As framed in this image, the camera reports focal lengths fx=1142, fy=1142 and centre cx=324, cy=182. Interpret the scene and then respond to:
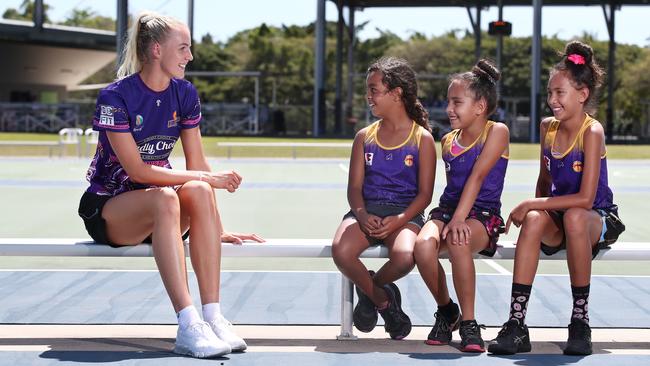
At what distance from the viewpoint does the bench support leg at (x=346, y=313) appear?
5211mm

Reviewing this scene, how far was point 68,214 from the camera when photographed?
12117mm

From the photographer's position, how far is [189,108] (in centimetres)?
523

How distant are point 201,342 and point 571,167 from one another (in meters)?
1.84

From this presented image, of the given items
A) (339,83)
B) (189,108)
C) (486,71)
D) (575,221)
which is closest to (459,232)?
(575,221)

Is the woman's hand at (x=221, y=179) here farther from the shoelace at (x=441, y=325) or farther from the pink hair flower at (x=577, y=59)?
the pink hair flower at (x=577, y=59)

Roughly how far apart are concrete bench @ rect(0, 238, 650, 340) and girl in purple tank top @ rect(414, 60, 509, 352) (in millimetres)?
224

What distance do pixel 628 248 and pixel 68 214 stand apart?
7959 mm

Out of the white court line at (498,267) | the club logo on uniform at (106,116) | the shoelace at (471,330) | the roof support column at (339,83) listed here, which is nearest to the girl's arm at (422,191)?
the shoelace at (471,330)

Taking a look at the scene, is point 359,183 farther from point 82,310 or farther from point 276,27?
point 276,27

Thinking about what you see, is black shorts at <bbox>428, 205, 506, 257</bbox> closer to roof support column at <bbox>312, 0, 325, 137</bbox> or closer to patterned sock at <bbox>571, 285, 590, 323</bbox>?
patterned sock at <bbox>571, 285, 590, 323</bbox>

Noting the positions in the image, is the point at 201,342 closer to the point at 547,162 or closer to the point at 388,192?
the point at 388,192

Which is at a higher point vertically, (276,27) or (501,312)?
(276,27)

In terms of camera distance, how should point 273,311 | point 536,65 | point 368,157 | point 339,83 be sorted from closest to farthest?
point 368,157
point 273,311
point 536,65
point 339,83

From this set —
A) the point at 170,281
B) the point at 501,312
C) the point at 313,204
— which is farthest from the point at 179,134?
the point at 313,204
